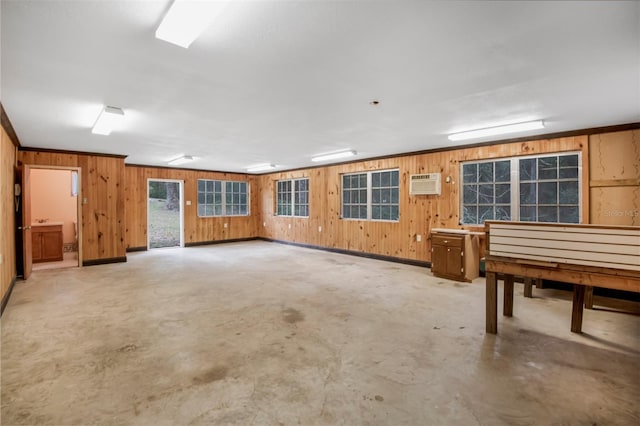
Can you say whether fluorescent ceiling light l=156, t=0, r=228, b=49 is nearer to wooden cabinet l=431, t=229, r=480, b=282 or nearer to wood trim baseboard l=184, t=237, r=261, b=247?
wooden cabinet l=431, t=229, r=480, b=282

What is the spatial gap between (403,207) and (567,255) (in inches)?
149

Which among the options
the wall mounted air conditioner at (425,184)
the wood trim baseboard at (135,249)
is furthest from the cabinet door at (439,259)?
the wood trim baseboard at (135,249)

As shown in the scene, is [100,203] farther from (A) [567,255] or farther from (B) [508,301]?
(A) [567,255]

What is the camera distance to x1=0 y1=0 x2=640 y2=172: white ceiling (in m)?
1.73

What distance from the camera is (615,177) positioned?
162 inches

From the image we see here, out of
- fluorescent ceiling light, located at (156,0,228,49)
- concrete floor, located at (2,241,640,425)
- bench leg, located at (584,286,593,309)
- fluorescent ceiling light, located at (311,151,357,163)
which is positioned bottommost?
concrete floor, located at (2,241,640,425)

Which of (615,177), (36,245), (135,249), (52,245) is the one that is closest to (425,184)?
(615,177)

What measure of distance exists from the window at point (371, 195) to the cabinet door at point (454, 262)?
1.62 m

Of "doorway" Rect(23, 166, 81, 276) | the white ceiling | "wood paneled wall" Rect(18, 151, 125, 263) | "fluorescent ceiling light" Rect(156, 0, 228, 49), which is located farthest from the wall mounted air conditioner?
"doorway" Rect(23, 166, 81, 276)

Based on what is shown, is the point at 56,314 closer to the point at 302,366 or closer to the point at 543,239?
the point at 302,366

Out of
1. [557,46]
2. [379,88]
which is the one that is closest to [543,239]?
[557,46]

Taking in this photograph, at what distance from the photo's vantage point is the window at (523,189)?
14.8 feet

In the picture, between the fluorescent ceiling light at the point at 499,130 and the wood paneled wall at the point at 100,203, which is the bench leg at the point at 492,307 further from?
the wood paneled wall at the point at 100,203

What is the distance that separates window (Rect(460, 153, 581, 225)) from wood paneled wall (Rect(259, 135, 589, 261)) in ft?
0.47
